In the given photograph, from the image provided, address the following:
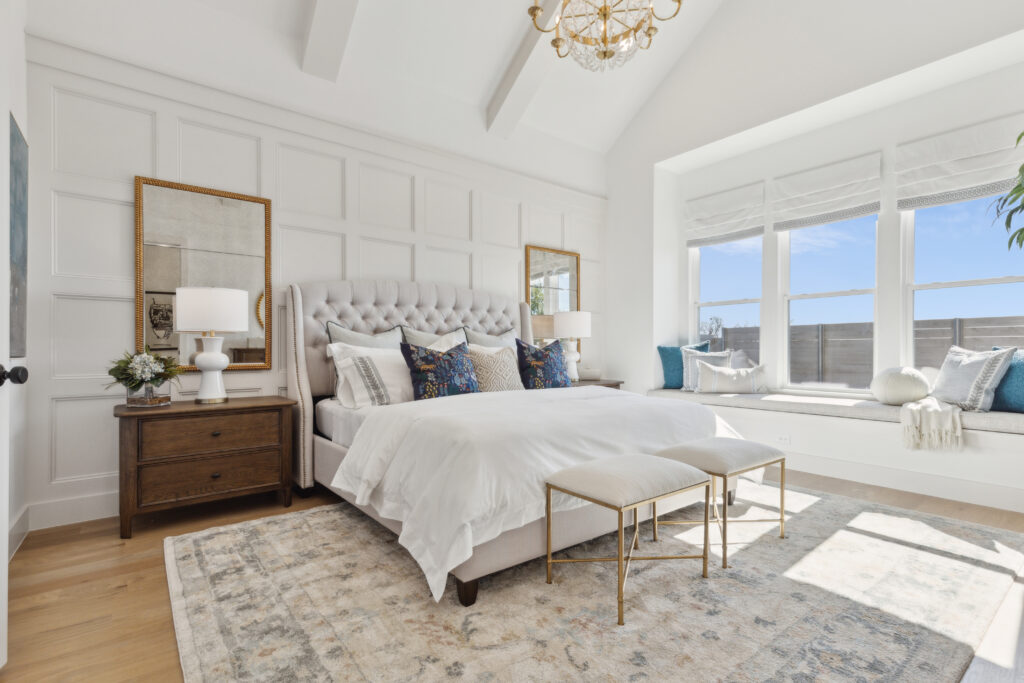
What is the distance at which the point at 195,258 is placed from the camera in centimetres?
319

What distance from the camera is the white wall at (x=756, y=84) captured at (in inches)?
138

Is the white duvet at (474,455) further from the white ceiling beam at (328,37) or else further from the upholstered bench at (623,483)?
the white ceiling beam at (328,37)

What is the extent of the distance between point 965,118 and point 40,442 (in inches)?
245

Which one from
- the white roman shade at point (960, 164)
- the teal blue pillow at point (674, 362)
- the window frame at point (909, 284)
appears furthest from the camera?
the teal blue pillow at point (674, 362)

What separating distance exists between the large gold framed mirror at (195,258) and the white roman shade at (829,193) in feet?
14.2

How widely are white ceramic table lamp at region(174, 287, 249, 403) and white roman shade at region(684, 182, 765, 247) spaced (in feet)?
14.2

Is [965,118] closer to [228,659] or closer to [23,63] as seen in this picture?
[228,659]

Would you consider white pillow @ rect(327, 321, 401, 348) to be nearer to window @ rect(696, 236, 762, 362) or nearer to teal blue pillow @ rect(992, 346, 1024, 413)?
window @ rect(696, 236, 762, 362)

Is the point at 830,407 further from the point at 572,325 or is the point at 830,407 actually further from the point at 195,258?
the point at 195,258

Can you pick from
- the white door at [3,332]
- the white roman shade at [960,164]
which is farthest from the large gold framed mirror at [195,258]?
the white roman shade at [960,164]

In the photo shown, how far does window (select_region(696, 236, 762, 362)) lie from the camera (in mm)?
5020

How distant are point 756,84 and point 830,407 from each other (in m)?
2.76

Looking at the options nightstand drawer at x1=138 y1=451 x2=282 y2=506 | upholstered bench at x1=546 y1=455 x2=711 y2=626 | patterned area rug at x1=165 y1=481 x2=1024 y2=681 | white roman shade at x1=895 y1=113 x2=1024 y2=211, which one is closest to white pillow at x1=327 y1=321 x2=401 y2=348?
nightstand drawer at x1=138 y1=451 x2=282 y2=506

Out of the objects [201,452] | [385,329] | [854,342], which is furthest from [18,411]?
[854,342]
